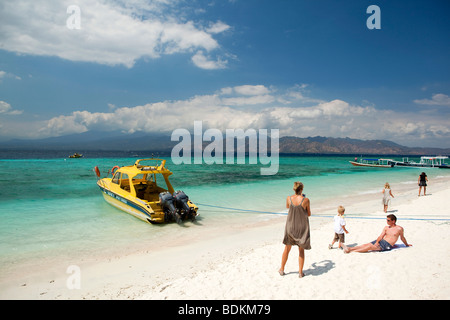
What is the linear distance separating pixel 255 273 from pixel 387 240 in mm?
3875

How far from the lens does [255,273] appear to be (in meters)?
5.61

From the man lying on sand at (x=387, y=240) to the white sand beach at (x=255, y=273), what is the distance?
23cm

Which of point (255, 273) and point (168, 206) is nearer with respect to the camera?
point (255, 273)

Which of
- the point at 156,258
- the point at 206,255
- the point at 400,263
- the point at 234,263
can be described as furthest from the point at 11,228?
the point at 400,263

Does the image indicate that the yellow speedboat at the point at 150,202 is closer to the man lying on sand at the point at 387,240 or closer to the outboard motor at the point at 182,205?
the outboard motor at the point at 182,205

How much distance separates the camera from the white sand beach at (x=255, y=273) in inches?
184

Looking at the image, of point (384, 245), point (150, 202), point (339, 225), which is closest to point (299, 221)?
point (339, 225)

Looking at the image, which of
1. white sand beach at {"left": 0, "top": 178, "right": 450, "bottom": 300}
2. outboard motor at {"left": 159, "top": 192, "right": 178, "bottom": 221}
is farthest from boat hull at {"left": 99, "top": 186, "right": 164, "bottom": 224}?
white sand beach at {"left": 0, "top": 178, "right": 450, "bottom": 300}

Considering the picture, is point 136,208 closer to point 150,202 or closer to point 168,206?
point 150,202
